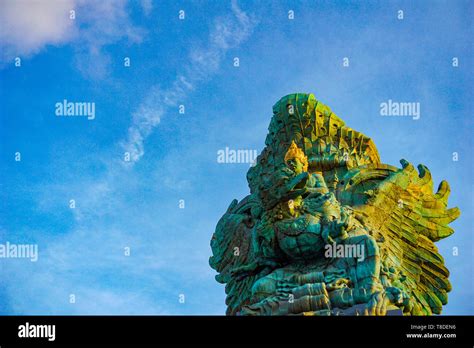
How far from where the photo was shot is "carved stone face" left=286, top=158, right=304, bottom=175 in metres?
21.2

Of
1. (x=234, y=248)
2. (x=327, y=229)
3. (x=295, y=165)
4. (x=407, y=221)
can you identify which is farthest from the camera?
(x=234, y=248)

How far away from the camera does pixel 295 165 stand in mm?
21281

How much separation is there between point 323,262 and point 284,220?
51.4 inches

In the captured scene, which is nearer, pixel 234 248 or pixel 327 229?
pixel 327 229

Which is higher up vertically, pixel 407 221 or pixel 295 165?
pixel 295 165
